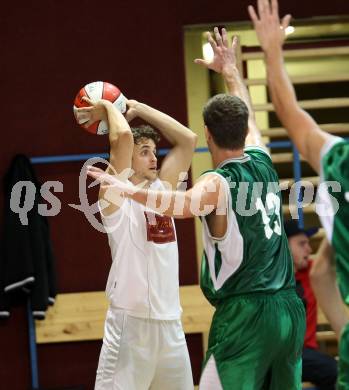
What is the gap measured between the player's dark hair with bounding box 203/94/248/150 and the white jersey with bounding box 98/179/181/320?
98cm

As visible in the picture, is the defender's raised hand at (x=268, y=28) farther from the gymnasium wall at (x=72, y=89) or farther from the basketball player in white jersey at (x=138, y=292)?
the gymnasium wall at (x=72, y=89)

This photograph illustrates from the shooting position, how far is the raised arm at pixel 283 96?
256 centimetres

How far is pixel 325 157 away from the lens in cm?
254

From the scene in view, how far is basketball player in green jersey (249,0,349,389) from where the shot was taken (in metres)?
2.53

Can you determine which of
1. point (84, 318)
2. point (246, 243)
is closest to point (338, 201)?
point (246, 243)

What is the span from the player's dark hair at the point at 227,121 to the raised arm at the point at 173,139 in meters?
1.06

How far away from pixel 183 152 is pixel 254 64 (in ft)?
7.87

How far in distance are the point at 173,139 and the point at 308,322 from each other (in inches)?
74.3

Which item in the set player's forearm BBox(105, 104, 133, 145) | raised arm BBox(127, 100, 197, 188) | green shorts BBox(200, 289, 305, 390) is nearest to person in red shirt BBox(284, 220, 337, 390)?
raised arm BBox(127, 100, 197, 188)

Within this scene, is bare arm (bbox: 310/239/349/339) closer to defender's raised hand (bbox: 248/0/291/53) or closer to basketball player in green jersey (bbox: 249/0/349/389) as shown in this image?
basketball player in green jersey (bbox: 249/0/349/389)

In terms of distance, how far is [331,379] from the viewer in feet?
18.9

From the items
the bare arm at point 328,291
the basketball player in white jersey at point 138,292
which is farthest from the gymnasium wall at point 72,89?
the bare arm at point 328,291

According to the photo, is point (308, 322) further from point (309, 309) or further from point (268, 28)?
point (268, 28)

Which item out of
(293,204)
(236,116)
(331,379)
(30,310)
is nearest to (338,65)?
(293,204)
